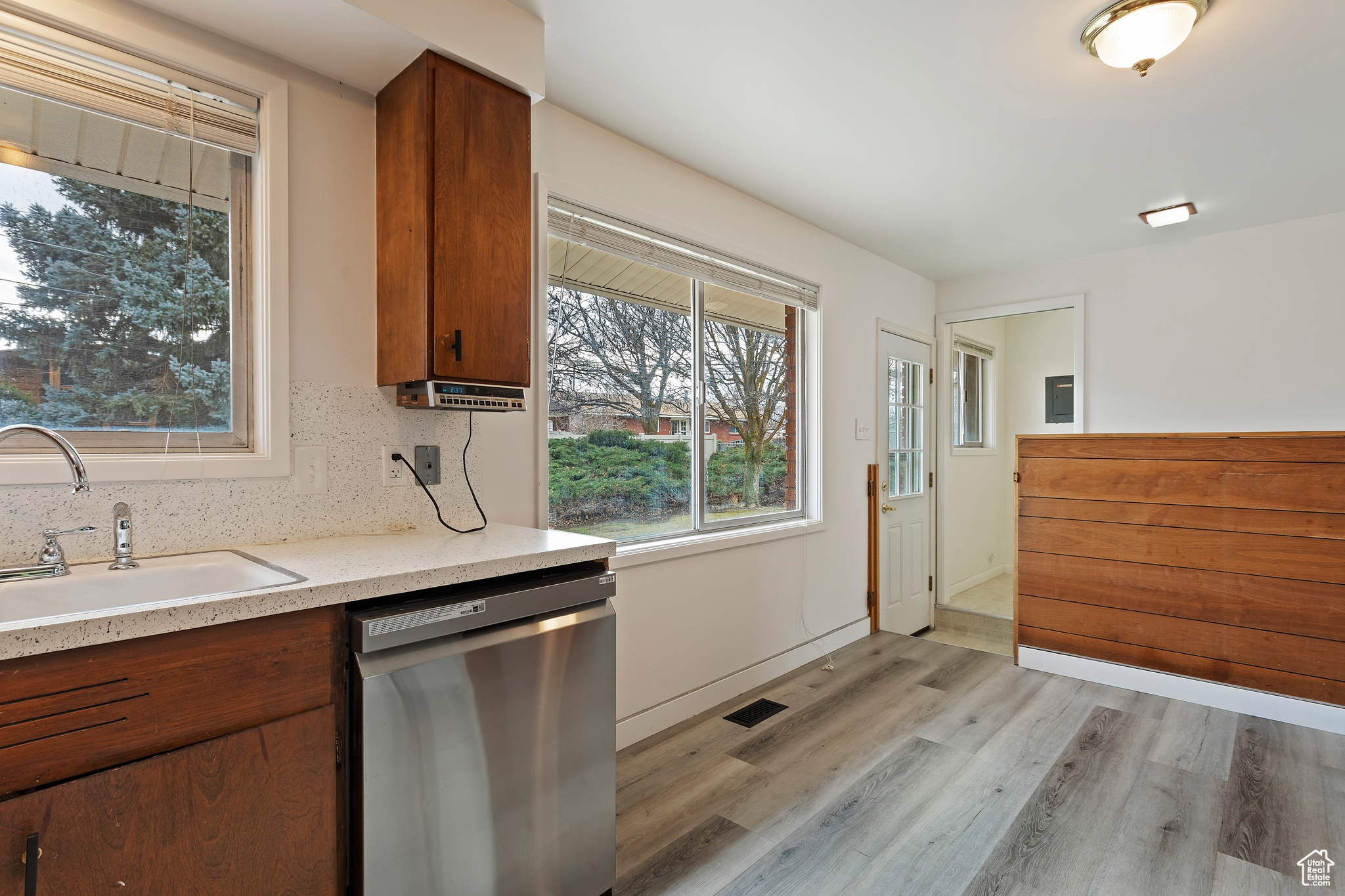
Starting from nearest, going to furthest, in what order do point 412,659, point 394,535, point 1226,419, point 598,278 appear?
1. point 412,659
2. point 394,535
3. point 598,278
4. point 1226,419

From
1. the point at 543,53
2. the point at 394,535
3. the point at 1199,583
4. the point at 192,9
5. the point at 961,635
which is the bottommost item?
the point at 961,635

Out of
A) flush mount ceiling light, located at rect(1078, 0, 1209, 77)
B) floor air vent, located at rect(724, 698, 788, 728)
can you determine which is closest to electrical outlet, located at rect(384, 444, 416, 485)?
floor air vent, located at rect(724, 698, 788, 728)

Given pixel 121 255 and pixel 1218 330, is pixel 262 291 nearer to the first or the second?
pixel 121 255

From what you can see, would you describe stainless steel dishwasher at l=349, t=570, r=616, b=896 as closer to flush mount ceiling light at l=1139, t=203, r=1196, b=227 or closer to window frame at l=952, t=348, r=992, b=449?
flush mount ceiling light at l=1139, t=203, r=1196, b=227

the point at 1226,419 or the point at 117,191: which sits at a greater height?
the point at 117,191

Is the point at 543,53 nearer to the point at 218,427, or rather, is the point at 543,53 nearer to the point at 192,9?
the point at 192,9

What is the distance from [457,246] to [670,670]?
1.91 m

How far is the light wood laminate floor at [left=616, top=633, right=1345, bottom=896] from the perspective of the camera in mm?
1844

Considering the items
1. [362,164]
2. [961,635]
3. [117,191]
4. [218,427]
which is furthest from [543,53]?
[961,635]

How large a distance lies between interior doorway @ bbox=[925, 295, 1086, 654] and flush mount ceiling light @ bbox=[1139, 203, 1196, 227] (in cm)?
86

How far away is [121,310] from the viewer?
152cm

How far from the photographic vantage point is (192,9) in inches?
59.2

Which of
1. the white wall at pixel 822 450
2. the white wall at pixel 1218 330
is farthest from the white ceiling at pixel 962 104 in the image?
the white wall at pixel 1218 330

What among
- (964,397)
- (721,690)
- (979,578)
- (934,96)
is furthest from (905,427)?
(934,96)
